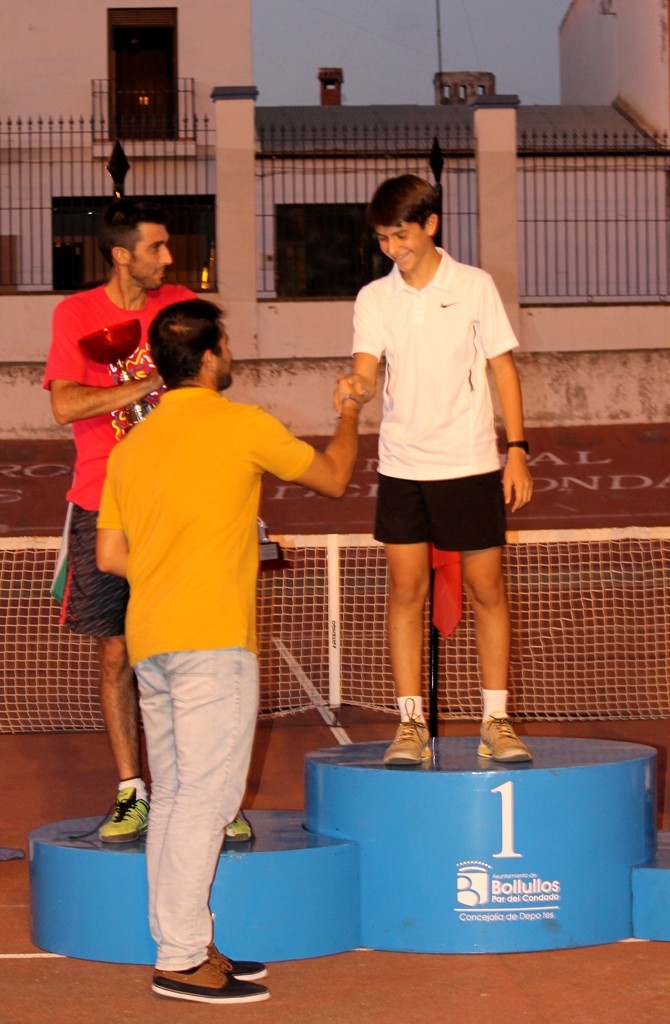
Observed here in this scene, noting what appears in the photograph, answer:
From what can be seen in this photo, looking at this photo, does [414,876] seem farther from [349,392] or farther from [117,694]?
[349,392]

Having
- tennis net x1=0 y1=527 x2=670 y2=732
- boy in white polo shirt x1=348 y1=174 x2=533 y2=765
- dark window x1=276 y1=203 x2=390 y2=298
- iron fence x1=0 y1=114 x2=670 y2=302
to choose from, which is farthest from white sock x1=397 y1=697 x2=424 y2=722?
dark window x1=276 y1=203 x2=390 y2=298

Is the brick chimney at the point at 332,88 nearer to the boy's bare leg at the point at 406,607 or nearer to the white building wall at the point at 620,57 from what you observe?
the white building wall at the point at 620,57

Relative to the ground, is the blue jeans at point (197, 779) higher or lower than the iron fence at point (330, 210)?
lower

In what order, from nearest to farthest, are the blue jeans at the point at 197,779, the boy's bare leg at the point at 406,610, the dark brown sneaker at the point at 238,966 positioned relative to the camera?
the blue jeans at the point at 197,779 → the dark brown sneaker at the point at 238,966 → the boy's bare leg at the point at 406,610

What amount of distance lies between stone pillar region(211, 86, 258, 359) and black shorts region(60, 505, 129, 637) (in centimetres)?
1494

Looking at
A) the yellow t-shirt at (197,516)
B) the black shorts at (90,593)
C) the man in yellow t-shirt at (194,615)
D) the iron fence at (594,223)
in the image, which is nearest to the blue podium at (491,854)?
the man in yellow t-shirt at (194,615)

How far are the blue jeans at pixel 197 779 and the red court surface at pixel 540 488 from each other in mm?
10992

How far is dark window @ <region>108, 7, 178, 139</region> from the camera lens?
26156 mm

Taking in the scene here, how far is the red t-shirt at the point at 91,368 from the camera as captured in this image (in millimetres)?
→ 5125

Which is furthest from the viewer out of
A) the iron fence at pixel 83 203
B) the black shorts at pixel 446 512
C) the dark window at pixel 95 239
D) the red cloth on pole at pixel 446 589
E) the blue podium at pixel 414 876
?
the iron fence at pixel 83 203

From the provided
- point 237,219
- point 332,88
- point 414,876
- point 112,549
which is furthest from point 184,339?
point 332,88

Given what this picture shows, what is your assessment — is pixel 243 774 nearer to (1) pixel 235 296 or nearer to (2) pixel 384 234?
(2) pixel 384 234

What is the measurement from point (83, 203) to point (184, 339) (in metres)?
20.9

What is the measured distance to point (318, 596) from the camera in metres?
11.8
